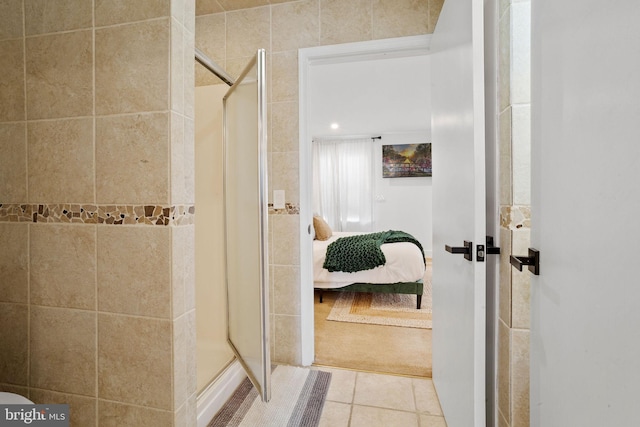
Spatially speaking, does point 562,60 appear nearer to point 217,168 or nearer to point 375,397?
point 217,168

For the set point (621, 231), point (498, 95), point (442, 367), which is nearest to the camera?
point (621, 231)

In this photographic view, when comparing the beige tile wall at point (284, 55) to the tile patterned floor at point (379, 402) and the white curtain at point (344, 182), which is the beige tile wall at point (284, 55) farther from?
the white curtain at point (344, 182)

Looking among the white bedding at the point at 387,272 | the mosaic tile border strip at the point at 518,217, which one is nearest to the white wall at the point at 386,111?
the mosaic tile border strip at the point at 518,217

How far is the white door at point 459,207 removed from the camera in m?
1.04

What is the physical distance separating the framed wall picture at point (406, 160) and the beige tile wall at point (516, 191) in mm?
5009

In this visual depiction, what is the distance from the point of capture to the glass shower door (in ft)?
3.73

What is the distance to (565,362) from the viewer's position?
647 mm

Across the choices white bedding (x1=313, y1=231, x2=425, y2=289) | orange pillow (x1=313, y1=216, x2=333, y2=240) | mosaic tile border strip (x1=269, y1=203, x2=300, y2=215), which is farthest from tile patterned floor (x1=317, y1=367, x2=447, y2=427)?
orange pillow (x1=313, y1=216, x2=333, y2=240)

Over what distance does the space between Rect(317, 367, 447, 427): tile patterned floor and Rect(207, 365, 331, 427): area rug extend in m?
0.07

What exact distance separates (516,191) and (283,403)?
1.60 meters

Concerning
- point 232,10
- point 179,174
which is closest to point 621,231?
point 179,174

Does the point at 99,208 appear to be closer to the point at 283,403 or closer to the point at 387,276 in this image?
the point at 283,403

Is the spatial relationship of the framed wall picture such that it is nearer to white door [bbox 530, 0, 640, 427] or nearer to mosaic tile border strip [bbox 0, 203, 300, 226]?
white door [bbox 530, 0, 640, 427]

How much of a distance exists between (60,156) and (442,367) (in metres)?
1.96
